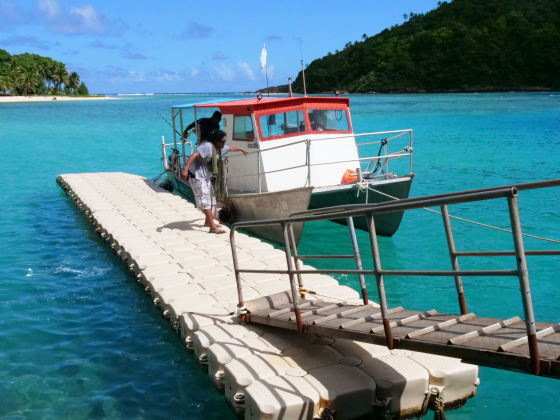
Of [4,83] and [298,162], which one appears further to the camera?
[4,83]

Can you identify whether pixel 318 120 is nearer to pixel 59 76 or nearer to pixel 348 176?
pixel 348 176

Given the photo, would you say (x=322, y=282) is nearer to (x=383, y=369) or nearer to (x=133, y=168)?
(x=383, y=369)

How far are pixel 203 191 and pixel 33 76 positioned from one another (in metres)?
139

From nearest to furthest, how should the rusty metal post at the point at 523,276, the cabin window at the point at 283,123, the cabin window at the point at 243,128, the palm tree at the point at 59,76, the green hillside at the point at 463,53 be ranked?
1. the rusty metal post at the point at 523,276
2. the cabin window at the point at 283,123
3. the cabin window at the point at 243,128
4. the green hillside at the point at 463,53
5. the palm tree at the point at 59,76

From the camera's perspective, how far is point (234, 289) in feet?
23.5

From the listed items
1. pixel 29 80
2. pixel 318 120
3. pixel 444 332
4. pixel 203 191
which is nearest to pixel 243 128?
pixel 318 120

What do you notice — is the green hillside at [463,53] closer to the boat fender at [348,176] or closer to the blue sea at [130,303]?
the blue sea at [130,303]

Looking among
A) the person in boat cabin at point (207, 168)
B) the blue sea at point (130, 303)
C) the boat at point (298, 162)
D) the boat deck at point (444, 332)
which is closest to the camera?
the boat deck at point (444, 332)

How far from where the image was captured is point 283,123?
11.6 m

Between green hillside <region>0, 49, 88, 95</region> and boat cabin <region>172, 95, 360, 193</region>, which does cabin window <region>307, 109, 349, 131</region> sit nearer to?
boat cabin <region>172, 95, 360, 193</region>

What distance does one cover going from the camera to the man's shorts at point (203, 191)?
999 centimetres

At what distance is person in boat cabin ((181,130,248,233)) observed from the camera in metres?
9.76

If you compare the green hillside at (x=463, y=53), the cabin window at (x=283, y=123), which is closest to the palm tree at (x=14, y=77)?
the green hillside at (x=463, y=53)

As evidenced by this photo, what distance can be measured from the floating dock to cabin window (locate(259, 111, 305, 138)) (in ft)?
9.69
